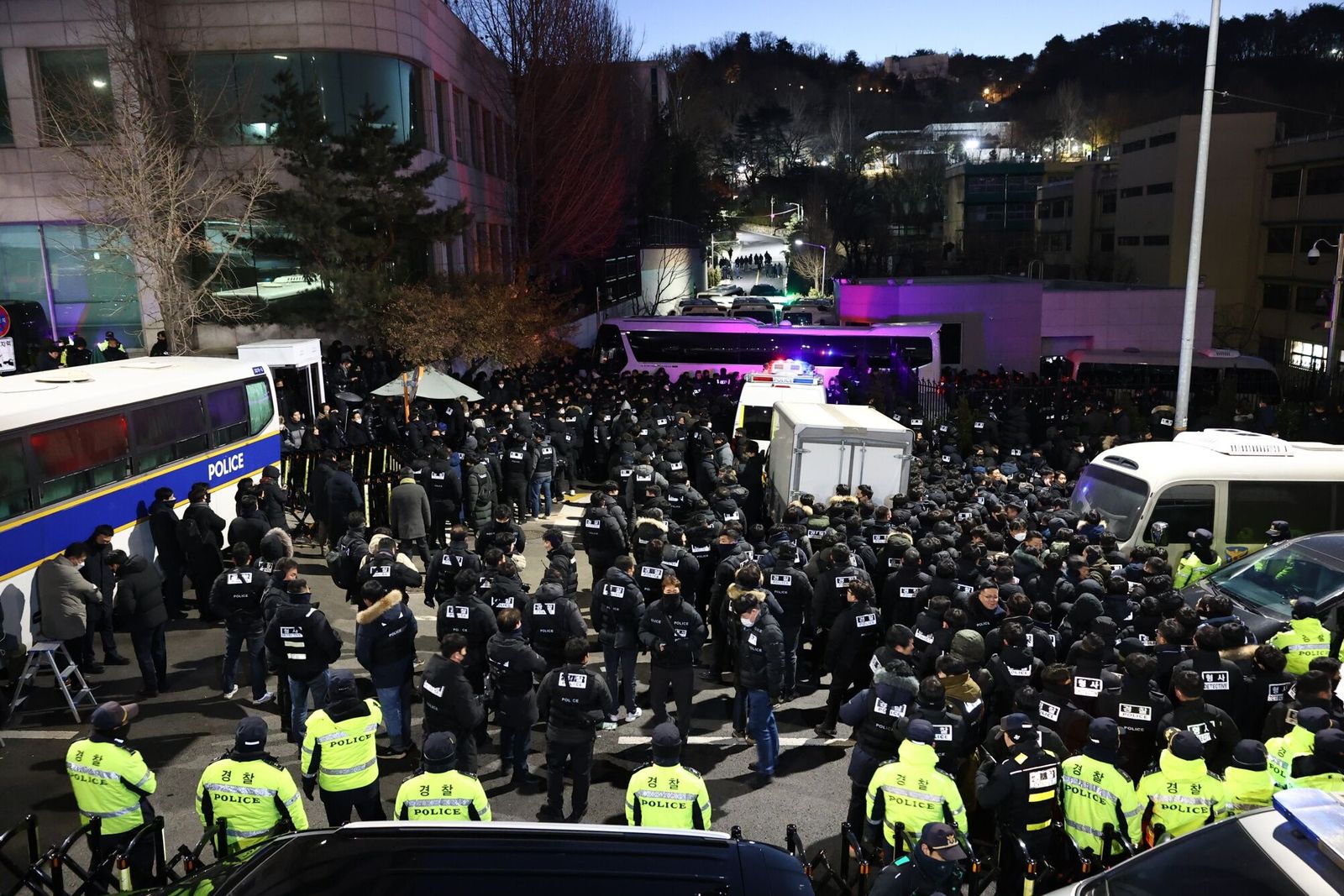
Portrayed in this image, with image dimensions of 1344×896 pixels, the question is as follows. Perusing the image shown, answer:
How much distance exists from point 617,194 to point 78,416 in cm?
3109

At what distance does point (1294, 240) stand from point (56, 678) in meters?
54.5

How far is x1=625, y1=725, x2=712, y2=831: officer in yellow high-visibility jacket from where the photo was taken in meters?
5.63

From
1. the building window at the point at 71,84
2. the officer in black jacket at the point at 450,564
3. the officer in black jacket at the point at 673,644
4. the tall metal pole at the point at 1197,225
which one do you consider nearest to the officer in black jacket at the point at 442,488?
the officer in black jacket at the point at 450,564

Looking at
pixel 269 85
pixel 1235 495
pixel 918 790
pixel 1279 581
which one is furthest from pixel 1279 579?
pixel 269 85

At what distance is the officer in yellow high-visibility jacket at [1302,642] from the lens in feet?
27.2

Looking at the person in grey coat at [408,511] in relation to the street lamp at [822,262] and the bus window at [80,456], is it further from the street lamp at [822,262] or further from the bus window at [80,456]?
the street lamp at [822,262]

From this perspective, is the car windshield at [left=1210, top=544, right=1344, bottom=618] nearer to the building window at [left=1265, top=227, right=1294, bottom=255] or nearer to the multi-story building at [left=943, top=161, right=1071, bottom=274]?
the building window at [left=1265, top=227, right=1294, bottom=255]

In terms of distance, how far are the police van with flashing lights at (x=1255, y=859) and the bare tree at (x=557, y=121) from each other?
106 feet

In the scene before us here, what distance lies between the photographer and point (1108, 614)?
906 cm

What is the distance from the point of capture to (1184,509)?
38.8ft

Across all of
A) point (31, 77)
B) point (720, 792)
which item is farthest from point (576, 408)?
point (31, 77)

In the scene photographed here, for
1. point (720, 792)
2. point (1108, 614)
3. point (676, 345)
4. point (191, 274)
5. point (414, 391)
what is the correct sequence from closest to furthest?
point (720, 792) → point (1108, 614) → point (414, 391) → point (191, 274) → point (676, 345)

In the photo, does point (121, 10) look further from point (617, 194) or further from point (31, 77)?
point (617, 194)

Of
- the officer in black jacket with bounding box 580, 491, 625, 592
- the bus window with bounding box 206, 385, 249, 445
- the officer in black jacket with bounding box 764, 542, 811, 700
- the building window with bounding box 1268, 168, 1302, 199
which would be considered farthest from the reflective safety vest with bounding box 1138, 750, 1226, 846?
the building window with bounding box 1268, 168, 1302, 199
